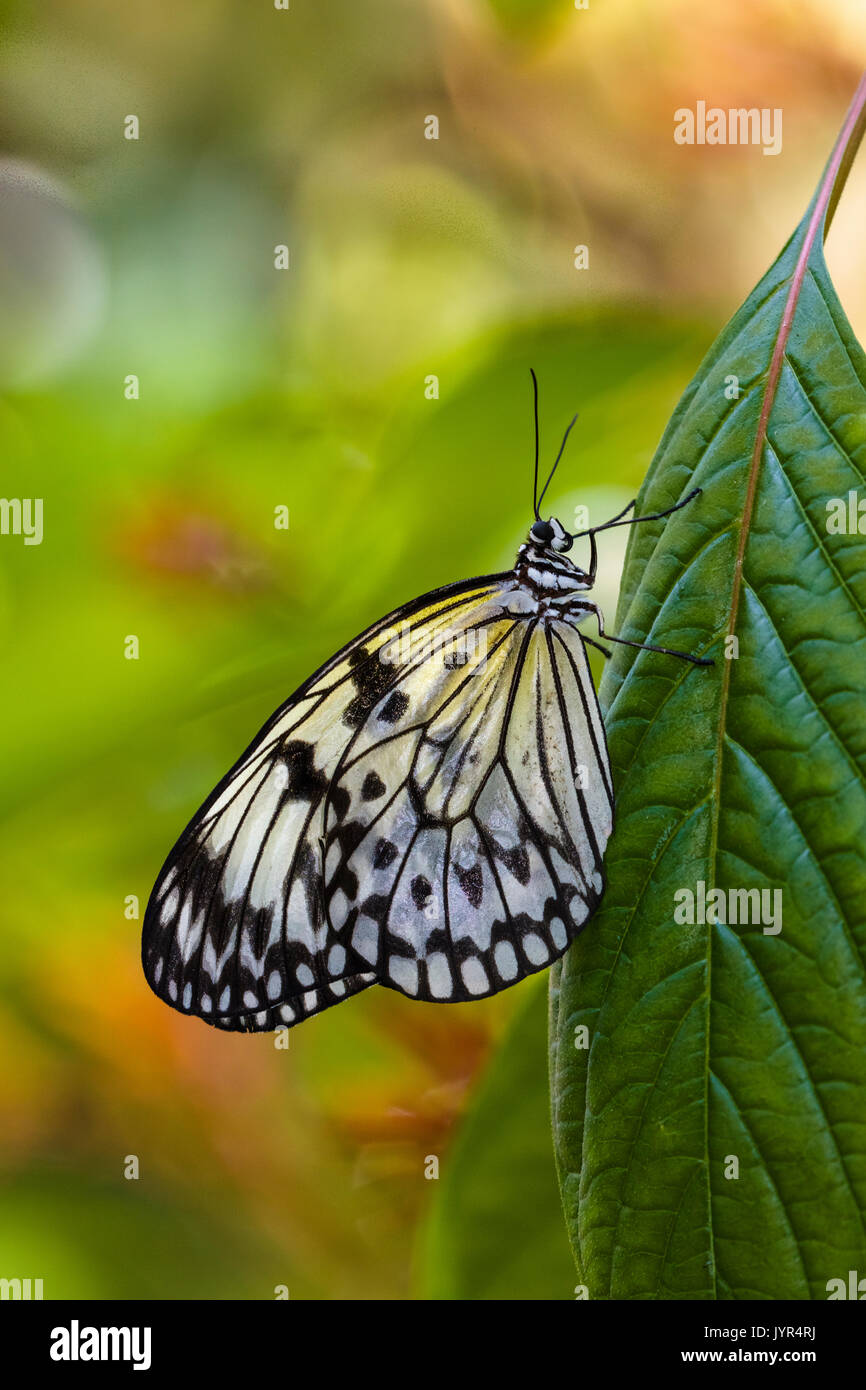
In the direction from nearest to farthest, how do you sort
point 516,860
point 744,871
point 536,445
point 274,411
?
point 744,871 < point 516,860 < point 536,445 < point 274,411

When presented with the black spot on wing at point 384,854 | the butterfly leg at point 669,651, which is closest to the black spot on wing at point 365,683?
the black spot on wing at point 384,854

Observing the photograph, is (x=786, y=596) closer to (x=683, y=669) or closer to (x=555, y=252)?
(x=683, y=669)

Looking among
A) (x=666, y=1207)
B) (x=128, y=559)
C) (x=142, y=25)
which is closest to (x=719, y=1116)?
(x=666, y=1207)

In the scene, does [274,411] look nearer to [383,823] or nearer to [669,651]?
[383,823]

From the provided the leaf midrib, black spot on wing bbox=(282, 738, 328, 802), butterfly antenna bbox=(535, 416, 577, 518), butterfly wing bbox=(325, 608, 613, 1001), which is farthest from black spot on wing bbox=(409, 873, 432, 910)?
butterfly antenna bbox=(535, 416, 577, 518)


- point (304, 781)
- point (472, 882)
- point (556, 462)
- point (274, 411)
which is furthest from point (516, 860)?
point (274, 411)

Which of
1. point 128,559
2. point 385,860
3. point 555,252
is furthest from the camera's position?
point 555,252
